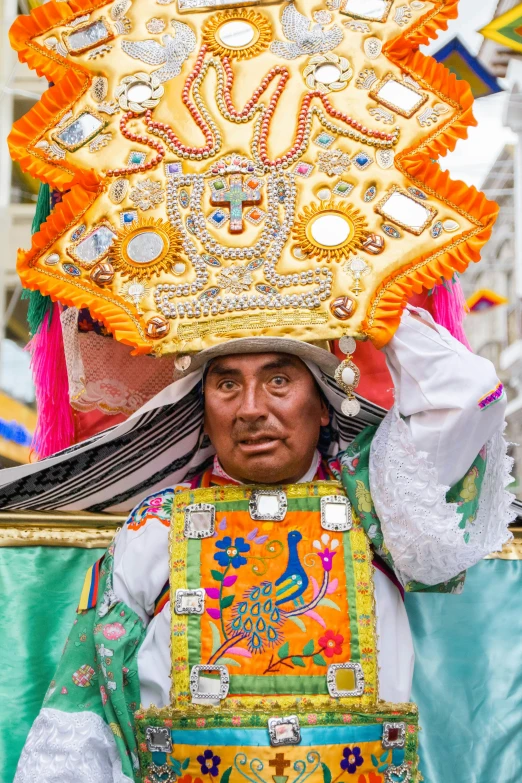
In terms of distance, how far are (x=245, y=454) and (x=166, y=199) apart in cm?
69

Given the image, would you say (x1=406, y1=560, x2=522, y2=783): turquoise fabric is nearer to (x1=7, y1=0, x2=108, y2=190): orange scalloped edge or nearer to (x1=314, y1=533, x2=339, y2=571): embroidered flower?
(x1=314, y1=533, x2=339, y2=571): embroidered flower

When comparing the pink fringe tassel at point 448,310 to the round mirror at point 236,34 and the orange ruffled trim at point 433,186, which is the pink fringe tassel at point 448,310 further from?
the round mirror at point 236,34

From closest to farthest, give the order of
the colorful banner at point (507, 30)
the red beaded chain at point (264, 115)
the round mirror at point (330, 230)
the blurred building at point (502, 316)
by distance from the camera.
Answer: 1. the round mirror at point (330, 230)
2. the red beaded chain at point (264, 115)
3. the colorful banner at point (507, 30)
4. the blurred building at point (502, 316)

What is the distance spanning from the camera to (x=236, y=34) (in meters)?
2.75

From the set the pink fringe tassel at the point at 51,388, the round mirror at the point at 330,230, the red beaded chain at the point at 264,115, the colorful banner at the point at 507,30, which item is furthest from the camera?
the colorful banner at the point at 507,30

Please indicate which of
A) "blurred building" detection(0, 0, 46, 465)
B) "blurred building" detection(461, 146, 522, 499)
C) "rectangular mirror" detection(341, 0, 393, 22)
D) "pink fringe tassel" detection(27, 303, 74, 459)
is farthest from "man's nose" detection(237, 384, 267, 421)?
"blurred building" detection(461, 146, 522, 499)

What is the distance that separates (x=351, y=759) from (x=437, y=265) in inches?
46.3

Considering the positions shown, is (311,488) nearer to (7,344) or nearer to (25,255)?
(25,255)

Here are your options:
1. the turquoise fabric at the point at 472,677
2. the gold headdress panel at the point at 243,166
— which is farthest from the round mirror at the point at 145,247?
the turquoise fabric at the point at 472,677

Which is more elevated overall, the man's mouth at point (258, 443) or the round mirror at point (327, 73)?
the round mirror at point (327, 73)

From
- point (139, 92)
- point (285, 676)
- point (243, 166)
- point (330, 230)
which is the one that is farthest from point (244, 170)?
point (285, 676)

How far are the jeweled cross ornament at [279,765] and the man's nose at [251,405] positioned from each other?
78cm

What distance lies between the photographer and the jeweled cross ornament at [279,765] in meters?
2.28

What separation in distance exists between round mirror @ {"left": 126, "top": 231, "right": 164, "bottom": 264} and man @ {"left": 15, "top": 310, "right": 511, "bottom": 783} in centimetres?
31
